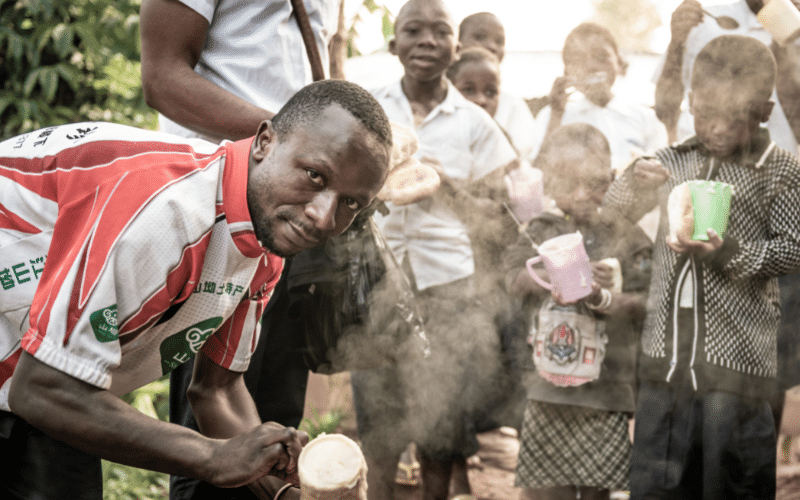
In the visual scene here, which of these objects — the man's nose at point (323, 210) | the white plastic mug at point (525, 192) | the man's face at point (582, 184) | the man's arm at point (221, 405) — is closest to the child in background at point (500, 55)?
the white plastic mug at point (525, 192)

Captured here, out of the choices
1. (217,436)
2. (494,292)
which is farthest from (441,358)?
(217,436)

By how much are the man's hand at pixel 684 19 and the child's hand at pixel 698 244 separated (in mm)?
1282

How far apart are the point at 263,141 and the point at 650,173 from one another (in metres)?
1.89

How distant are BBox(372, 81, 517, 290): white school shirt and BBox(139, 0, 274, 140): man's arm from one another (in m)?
1.50

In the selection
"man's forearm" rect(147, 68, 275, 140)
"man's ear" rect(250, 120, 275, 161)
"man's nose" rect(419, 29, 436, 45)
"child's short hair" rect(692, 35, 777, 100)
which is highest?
"man's nose" rect(419, 29, 436, 45)

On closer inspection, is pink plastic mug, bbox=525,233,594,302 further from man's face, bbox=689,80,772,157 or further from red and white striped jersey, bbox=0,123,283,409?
red and white striped jersey, bbox=0,123,283,409

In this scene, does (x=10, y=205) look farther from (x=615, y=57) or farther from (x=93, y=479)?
(x=615, y=57)

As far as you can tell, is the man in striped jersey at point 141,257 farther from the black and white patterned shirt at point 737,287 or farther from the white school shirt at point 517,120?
the white school shirt at point 517,120

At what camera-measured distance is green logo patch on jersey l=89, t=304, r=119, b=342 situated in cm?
120

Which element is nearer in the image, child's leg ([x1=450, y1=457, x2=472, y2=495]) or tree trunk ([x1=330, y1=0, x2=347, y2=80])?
tree trunk ([x1=330, y1=0, x2=347, y2=80])

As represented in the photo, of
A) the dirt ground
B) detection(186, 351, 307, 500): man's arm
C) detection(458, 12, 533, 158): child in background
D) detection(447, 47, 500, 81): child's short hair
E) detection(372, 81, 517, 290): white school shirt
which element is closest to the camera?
detection(186, 351, 307, 500): man's arm

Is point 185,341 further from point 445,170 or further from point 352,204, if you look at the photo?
point 445,170

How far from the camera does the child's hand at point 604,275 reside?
2.84 metres

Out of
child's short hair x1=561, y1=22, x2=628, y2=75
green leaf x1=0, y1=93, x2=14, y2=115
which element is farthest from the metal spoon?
green leaf x1=0, y1=93, x2=14, y2=115
